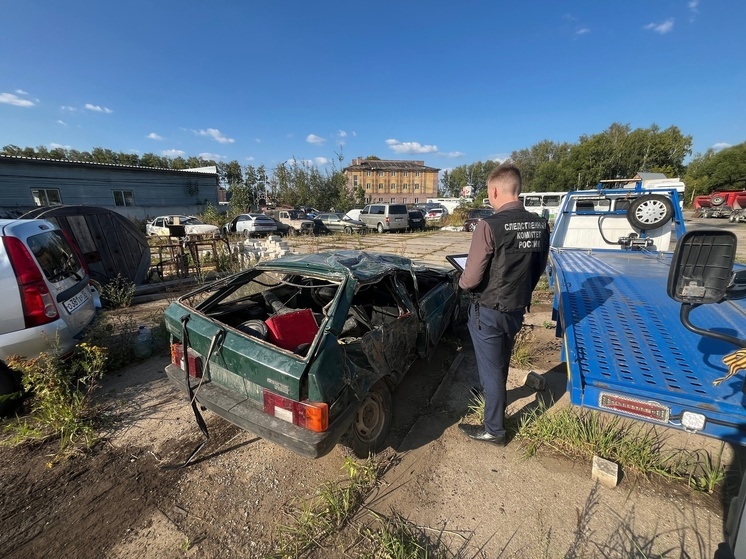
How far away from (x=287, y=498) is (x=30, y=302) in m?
2.65

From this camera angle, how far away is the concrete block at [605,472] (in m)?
2.12

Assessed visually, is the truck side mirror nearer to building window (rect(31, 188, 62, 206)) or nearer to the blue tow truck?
the blue tow truck

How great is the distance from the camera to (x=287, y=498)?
2.12 metres

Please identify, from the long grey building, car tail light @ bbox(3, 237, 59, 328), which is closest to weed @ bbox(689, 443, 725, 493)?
car tail light @ bbox(3, 237, 59, 328)

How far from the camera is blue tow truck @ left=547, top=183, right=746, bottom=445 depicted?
1.46 m

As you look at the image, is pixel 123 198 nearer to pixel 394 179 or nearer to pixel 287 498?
pixel 287 498

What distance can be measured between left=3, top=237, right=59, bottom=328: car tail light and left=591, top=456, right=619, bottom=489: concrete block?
14.6 feet

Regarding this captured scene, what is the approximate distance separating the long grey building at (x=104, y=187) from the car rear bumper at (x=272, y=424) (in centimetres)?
2101

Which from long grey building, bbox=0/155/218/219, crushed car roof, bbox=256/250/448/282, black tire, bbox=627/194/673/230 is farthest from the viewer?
long grey building, bbox=0/155/218/219

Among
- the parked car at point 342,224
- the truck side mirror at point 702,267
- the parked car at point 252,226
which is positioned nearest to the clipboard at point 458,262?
the truck side mirror at point 702,267

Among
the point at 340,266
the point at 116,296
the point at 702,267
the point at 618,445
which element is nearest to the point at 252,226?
the point at 116,296

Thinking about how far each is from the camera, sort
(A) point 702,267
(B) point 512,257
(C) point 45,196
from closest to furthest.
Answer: (A) point 702,267
(B) point 512,257
(C) point 45,196

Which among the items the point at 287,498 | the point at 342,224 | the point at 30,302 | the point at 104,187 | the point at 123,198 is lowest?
the point at 287,498

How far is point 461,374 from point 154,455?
9.58ft
